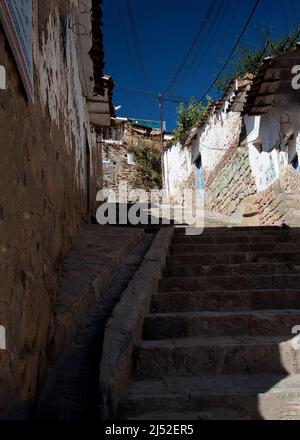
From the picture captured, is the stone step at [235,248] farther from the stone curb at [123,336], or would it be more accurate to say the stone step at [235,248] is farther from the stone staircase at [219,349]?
the stone curb at [123,336]

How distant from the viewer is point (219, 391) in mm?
2086

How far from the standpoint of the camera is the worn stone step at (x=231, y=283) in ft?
12.2

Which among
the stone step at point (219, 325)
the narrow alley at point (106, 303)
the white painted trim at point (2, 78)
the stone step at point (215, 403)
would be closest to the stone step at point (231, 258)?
the narrow alley at point (106, 303)

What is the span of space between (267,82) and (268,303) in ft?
20.0

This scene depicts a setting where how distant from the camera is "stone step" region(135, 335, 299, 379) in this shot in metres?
2.42

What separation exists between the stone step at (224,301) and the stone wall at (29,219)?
938 millimetres

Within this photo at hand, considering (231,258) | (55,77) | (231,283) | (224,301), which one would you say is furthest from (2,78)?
(231,258)

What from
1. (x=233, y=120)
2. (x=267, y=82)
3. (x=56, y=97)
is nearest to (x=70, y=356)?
(x=56, y=97)

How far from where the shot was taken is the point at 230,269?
412 cm

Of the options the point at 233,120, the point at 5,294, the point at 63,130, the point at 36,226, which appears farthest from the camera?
the point at 233,120

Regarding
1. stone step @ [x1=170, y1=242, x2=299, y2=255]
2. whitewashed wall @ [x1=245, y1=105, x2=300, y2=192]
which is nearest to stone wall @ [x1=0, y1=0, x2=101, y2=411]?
stone step @ [x1=170, y1=242, x2=299, y2=255]

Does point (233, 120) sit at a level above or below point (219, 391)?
above

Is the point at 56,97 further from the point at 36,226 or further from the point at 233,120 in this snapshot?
the point at 233,120

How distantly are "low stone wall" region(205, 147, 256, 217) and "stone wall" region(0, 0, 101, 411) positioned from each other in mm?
7489
